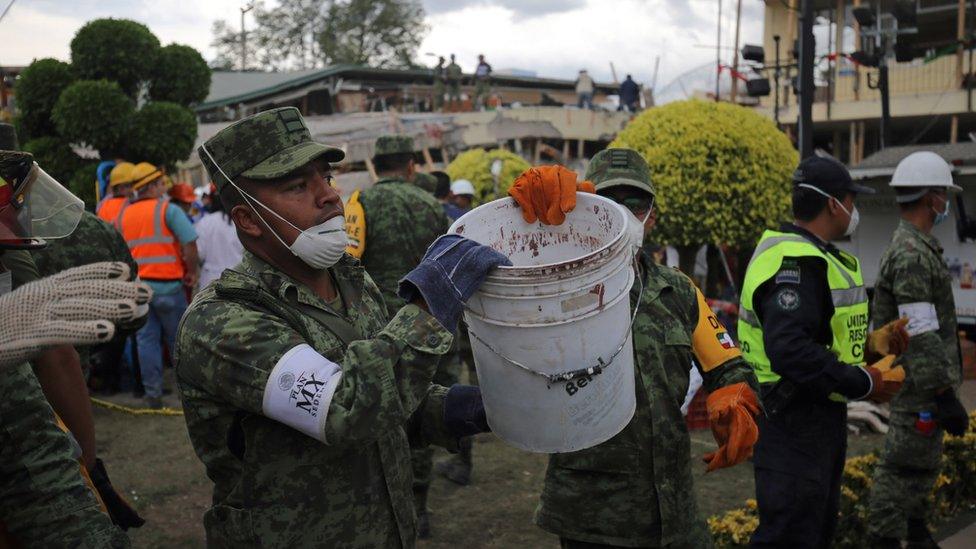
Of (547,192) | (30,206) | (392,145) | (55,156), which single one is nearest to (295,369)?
(547,192)

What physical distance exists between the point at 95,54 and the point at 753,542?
9.64 metres

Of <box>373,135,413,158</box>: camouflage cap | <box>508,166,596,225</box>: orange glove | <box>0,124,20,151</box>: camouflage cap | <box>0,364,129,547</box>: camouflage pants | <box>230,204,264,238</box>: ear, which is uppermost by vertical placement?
<box>0,124,20,151</box>: camouflage cap

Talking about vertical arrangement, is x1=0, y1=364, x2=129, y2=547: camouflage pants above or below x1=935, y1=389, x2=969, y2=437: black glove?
above

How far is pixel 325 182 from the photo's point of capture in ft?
8.25

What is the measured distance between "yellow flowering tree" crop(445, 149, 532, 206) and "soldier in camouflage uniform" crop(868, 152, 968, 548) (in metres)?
7.06

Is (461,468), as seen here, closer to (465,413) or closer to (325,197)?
(465,413)

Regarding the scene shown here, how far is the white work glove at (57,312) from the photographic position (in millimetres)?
1692

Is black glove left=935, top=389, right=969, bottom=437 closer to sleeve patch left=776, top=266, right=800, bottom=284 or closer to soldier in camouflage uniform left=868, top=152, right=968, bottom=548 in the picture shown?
soldier in camouflage uniform left=868, top=152, right=968, bottom=548

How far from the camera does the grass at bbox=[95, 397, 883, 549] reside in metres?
5.38

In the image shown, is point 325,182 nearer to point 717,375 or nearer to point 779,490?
point 717,375

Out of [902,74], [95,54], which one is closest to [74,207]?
[95,54]

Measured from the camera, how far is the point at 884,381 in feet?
13.4

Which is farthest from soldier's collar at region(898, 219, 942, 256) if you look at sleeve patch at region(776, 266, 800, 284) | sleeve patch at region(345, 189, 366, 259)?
sleeve patch at region(345, 189, 366, 259)

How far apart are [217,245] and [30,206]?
6428 millimetres
